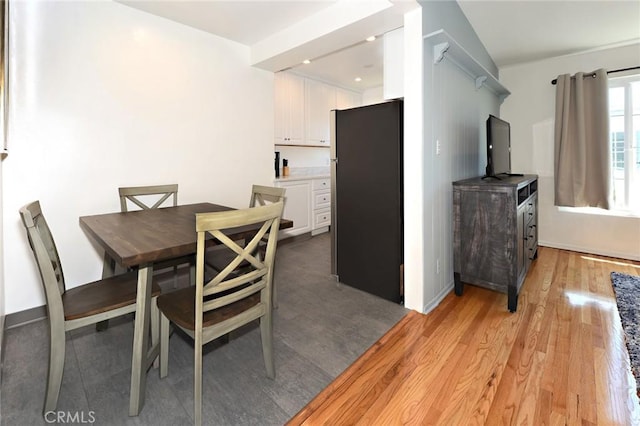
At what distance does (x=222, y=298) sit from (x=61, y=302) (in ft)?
2.19

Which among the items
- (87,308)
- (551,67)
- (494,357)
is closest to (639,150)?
(551,67)

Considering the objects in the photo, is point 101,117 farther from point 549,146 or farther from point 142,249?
point 549,146

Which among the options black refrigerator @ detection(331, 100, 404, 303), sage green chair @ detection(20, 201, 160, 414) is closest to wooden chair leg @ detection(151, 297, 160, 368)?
sage green chair @ detection(20, 201, 160, 414)

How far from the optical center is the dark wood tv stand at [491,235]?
2299mm

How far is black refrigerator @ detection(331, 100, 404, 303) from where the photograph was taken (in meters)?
2.44

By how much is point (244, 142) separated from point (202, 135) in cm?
50

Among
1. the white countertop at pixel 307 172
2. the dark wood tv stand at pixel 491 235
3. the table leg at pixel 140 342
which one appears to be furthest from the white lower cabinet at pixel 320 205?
the table leg at pixel 140 342

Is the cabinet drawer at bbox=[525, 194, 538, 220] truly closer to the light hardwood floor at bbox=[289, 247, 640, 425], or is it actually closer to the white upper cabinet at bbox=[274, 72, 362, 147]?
the light hardwood floor at bbox=[289, 247, 640, 425]

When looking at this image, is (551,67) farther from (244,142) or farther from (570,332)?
(244,142)

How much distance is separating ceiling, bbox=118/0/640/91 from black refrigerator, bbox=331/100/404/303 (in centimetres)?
76

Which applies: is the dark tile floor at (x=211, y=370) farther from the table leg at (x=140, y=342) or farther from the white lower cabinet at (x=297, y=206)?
the white lower cabinet at (x=297, y=206)

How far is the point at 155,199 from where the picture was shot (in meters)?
2.82

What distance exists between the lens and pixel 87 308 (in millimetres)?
1411

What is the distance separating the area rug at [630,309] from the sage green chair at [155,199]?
2685 mm
